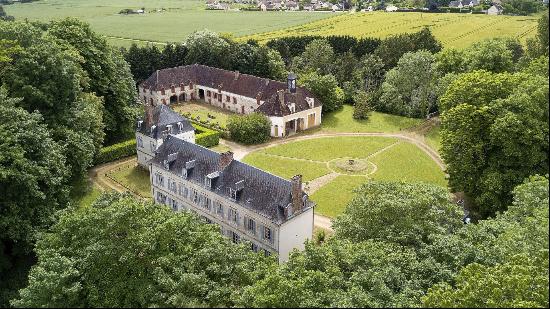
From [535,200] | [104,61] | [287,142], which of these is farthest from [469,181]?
[104,61]

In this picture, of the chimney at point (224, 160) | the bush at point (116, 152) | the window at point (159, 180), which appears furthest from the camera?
the bush at point (116, 152)

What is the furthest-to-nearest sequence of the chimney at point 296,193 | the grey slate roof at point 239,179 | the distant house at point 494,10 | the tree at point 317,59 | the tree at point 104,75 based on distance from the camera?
1. the distant house at point 494,10
2. the tree at point 317,59
3. the tree at point 104,75
4. the grey slate roof at point 239,179
5. the chimney at point 296,193

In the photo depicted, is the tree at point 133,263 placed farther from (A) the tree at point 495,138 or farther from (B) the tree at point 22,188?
(A) the tree at point 495,138

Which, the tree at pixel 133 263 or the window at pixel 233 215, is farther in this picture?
the window at pixel 233 215

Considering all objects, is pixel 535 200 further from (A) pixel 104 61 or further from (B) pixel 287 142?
(A) pixel 104 61

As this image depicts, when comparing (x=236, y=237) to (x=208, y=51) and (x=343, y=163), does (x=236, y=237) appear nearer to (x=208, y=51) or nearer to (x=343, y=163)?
(x=343, y=163)

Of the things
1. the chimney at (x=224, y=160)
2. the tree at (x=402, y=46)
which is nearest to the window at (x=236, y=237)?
the chimney at (x=224, y=160)

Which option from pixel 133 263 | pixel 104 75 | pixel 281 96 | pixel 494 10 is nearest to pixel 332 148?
pixel 281 96
